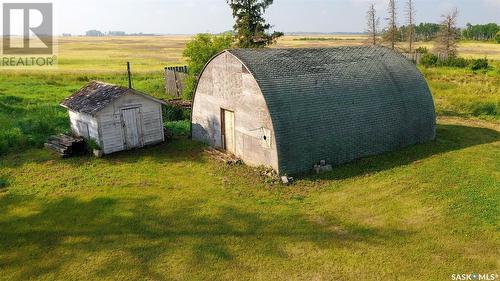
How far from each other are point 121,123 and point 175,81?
14.3 metres

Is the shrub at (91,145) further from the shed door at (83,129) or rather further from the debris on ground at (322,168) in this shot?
the debris on ground at (322,168)

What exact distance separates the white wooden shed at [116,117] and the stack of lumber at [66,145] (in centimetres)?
65

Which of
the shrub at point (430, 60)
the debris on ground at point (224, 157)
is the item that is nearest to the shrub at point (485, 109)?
the debris on ground at point (224, 157)

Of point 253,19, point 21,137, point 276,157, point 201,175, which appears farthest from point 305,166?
point 253,19

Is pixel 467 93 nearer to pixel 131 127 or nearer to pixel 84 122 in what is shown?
pixel 131 127

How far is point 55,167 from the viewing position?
720 inches

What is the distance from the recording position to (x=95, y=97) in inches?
803

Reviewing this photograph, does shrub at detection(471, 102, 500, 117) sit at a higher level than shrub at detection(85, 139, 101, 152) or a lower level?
higher

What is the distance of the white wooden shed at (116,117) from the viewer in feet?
63.6

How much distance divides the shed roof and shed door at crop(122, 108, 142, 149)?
35.8 inches

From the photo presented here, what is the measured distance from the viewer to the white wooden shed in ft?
63.6

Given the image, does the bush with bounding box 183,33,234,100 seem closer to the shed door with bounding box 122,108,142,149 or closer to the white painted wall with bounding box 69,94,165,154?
the white painted wall with bounding box 69,94,165,154

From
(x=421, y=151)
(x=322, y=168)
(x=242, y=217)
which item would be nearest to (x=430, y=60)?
Answer: (x=421, y=151)

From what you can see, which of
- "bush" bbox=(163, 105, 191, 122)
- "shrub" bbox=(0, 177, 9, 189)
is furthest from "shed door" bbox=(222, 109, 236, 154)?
"shrub" bbox=(0, 177, 9, 189)
